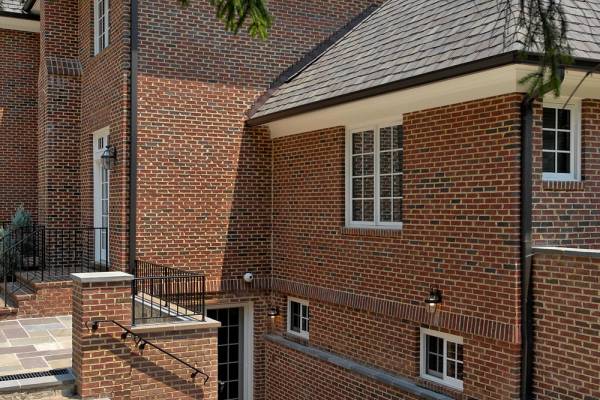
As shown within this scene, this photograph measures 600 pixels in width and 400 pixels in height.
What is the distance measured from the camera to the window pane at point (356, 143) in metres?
10.6


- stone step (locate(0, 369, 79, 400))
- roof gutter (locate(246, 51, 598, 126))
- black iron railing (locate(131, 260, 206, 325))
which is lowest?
stone step (locate(0, 369, 79, 400))

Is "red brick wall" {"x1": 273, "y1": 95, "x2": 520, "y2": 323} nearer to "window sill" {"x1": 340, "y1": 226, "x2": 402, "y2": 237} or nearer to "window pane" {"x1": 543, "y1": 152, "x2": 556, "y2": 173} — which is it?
"window sill" {"x1": 340, "y1": 226, "x2": 402, "y2": 237}

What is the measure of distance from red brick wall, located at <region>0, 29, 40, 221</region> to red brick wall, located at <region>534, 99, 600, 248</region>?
1299 cm

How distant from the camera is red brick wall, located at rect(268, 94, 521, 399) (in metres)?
7.72

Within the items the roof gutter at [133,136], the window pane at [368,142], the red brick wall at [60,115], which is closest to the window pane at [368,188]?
the window pane at [368,142]

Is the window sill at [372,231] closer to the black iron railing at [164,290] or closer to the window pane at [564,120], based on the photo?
the black iron railing at [164,290]

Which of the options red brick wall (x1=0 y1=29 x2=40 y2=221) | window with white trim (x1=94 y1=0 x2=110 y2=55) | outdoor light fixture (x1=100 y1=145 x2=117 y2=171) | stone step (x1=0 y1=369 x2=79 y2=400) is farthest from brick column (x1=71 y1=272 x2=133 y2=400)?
red brick wall (x1=0 y1=29 x2=40 y2=221)

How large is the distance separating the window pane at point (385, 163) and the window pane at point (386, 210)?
1.44 ft

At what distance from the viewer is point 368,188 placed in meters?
10.4

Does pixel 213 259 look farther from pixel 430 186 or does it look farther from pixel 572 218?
pixel 572 218

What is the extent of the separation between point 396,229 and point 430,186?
3.23 ft

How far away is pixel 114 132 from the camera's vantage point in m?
12.1

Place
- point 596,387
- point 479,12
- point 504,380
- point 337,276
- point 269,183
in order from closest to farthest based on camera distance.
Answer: point 596,387 → point 504,380 → point 479,12 → point 337,276 → point 269,183

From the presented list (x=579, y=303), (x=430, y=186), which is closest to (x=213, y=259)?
(x=430, y=186)
